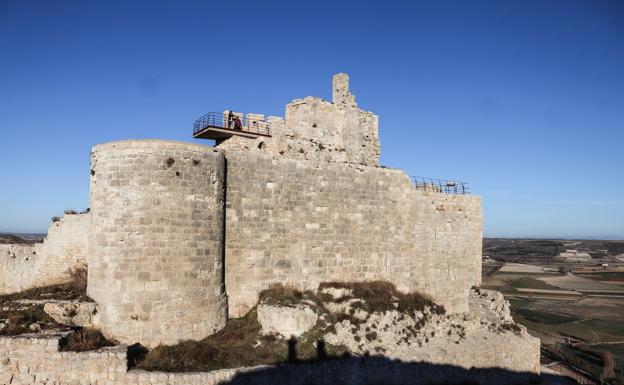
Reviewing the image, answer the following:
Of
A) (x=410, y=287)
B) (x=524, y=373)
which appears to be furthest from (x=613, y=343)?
(x=410, y=287)

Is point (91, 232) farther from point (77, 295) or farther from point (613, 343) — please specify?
point (613, 343)

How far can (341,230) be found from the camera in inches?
696

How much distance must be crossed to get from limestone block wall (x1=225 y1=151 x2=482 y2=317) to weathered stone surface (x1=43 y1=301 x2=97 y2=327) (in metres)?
3.88

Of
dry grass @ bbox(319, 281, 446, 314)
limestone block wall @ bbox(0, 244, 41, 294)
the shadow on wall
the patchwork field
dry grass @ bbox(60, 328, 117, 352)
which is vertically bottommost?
the patchwork field

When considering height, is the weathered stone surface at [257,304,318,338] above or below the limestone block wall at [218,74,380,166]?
below

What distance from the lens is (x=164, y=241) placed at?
13188mm

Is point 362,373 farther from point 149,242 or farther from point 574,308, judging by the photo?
Answer: point 574,308

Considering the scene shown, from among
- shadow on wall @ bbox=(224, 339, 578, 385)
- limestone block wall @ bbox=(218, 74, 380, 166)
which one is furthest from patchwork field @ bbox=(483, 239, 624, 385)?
limestone block wall @ bbox=(218, 74, 380, 166)

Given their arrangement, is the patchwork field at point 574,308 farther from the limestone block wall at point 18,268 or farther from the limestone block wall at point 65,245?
the limestone block wall at point 18,268

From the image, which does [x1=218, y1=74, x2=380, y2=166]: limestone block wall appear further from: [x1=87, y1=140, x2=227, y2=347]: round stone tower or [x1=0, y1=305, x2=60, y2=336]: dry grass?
[x1=0, y1=305, x2=60, y2=336]: dry grass

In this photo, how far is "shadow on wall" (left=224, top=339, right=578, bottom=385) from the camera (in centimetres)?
1246

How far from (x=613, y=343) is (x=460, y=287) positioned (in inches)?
1448

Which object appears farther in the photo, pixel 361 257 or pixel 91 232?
pixel 361 257

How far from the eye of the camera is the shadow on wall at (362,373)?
12461 millimetres
